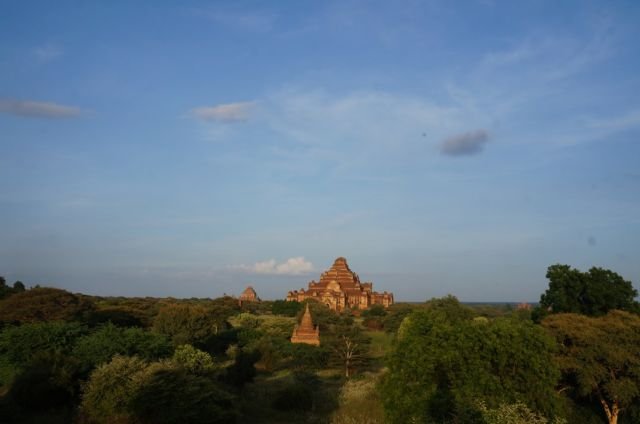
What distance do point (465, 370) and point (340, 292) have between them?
2702 inches

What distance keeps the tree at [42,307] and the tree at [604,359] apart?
109ft

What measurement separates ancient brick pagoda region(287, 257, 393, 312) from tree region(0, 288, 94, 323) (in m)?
44.8

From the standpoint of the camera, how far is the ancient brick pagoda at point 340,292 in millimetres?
85625

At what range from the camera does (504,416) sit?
37.9 feet

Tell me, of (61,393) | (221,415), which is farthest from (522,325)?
(61,393)

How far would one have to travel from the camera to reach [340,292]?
86.1m

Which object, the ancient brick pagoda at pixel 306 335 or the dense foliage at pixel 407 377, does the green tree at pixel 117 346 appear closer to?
the dense foliage at pixel 407 377

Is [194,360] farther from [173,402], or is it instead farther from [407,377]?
[407,377]

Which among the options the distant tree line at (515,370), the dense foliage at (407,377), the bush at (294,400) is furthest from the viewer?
the bush at (294,400)

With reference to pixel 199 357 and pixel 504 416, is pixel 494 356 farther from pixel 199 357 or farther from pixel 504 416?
pixel 199 357

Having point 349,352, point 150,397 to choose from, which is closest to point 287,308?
point 349,352

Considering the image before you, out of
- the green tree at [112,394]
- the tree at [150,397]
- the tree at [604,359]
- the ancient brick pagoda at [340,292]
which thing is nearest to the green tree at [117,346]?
the green tree at [112,394]

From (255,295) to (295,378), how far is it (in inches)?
3315

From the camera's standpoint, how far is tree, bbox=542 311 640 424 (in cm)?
2083
